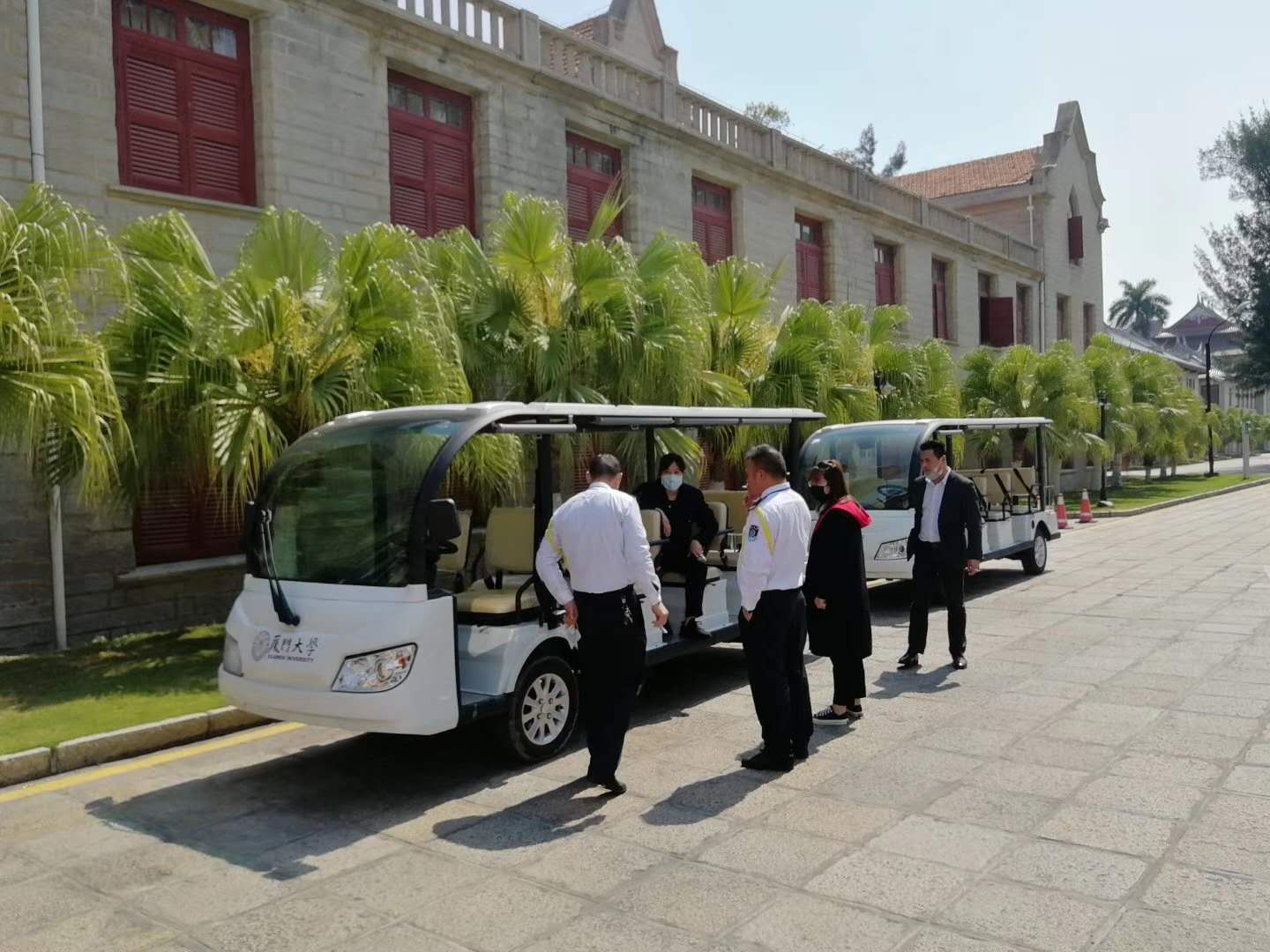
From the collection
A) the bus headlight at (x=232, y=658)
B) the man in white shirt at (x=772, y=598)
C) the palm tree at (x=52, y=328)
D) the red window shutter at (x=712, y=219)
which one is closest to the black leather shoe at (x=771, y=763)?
the man in white shirt at (x=772, y=598)

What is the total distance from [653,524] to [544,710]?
2.19 meters

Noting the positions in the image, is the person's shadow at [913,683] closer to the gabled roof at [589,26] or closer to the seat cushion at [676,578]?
the seat cushion at [676,578]

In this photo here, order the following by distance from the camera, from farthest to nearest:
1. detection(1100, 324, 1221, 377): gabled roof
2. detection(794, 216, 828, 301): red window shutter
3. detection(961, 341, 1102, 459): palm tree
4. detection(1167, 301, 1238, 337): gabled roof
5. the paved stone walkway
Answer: detection(1167, 301, 1238, 337): gabled roof
detection(1100, 324, 1221, 377): gabled roof
detection(961, 341, 1102, 459): palm tree
detection(794, 216, 828, 301): red window shutter
the paved stone walkway

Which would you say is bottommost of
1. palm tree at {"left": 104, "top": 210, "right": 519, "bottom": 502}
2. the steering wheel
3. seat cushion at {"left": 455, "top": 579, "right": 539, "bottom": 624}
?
seat cushion at {"left": 455, "top": 579, "right": 539, "bottom": 624}

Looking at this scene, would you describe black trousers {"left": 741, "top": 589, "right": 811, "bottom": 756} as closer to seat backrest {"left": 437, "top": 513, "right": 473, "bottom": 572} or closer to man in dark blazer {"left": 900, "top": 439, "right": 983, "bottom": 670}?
seat backrest {"left": 437, "top": 513, "right": 473, "bottom": 572}

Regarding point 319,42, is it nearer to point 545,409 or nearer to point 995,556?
point 545,409

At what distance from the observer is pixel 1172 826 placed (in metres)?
5.00

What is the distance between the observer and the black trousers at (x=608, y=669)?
5.69 meters

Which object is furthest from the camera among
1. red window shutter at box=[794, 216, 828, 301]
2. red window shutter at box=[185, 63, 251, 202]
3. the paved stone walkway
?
red window shutter at box=[794, 216, 828, 301]

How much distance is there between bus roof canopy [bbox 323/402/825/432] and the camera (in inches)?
251

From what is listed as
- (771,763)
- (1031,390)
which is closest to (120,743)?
(771,763)

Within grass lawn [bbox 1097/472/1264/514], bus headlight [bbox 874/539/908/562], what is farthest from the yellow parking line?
grass lawn [bbox 1097/472/1264/514]

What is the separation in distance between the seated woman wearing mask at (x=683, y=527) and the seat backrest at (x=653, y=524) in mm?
43

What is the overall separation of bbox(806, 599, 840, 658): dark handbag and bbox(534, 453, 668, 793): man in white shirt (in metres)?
1.74
